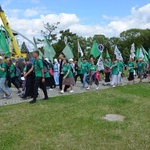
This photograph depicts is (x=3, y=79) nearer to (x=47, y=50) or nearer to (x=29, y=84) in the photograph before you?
(x=29, y=84)

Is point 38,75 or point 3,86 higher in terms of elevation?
point 38,75

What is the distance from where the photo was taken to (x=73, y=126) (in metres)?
7.16

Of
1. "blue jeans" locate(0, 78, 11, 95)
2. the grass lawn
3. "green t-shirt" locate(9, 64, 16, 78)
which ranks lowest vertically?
the grass lawn

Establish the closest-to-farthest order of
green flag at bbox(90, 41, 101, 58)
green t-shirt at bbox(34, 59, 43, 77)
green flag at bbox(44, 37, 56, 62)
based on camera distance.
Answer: green t-shirt at bbox(34, 59, 43, 77) < green flag at bbox(44, 37, 56, 62) < green flag at bbox(90, 41, 101, 58)

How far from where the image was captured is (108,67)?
63.2 ft

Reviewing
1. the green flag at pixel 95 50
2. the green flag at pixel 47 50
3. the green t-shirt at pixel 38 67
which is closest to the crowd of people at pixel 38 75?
the green t-shirt at pixel 38 67

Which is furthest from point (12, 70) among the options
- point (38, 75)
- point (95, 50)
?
point (95, 50)

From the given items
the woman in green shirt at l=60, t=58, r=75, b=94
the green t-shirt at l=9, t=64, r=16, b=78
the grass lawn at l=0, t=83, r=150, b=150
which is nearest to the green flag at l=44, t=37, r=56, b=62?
the woman in green shirt at l=60, t=58, r=75, b=94

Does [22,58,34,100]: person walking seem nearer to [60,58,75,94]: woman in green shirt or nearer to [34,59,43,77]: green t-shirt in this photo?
[34,59,43,77]: green t-shirt

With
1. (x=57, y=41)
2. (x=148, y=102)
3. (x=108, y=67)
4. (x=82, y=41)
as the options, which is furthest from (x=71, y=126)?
(x=82, y=41)

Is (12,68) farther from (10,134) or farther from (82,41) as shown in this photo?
(82,41)

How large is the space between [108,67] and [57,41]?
44591mm

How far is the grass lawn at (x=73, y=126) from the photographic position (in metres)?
5.87

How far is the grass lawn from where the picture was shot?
5.87 m
